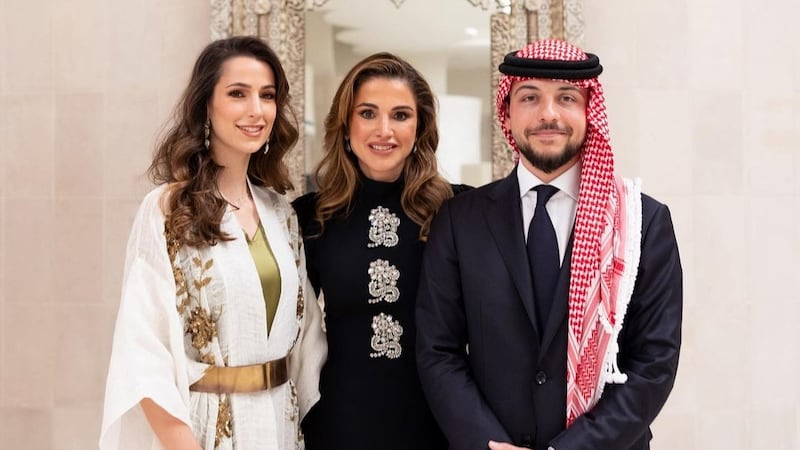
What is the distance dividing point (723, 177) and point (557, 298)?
1602mm

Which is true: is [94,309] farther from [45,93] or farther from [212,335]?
[212,335]

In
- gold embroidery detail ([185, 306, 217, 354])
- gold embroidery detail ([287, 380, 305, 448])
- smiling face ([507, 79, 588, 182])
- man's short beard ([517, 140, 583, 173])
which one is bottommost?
gold embroidery detail ([287, 380, 305, 448])

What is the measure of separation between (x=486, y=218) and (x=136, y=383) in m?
0.96

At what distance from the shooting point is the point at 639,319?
1.84m

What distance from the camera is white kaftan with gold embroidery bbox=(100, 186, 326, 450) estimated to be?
1.85 m

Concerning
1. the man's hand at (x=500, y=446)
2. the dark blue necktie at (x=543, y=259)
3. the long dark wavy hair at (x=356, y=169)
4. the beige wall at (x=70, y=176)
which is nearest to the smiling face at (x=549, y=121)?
the dark blue necktie at (x=543, y=259)

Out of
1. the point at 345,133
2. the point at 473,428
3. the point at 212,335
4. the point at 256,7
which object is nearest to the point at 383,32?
the point at 256,7

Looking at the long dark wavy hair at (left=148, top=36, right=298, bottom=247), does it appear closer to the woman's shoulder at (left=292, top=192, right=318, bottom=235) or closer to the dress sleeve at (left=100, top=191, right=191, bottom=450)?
the dress sleeve at (left=100, top=191, right=191, bottom=450)

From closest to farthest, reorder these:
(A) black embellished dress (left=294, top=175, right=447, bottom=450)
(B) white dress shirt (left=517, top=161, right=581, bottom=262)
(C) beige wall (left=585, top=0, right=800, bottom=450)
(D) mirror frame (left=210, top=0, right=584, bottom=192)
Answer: (B) white dress shirt (left=517, top=161, right=581, bottom=262) → (A) black embellished dress (left=294, top=175, right=447, bottom=450) → (D) mirror frame (left=210, top=0, right=584, bottom=192) → (C) beige wall (left=585, top=0, right=800, bottom=450)

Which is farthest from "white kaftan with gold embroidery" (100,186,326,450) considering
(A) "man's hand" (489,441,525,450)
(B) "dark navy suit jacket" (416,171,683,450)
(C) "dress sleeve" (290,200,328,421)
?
(A) "man's hand" (489,441,525,450)

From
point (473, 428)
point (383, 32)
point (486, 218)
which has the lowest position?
point (473, 428)

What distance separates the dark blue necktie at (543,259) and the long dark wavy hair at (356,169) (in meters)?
0.43

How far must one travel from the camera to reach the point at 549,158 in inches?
73.2

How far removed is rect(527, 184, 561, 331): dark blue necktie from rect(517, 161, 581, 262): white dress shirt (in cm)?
2
